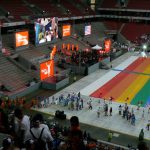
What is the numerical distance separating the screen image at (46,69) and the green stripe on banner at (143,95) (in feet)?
38.3

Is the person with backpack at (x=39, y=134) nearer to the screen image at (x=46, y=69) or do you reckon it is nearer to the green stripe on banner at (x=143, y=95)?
the green stripe on banner at (x=143, y=95)

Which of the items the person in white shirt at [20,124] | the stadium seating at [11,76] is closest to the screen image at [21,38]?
the stadium seating at [11,76]

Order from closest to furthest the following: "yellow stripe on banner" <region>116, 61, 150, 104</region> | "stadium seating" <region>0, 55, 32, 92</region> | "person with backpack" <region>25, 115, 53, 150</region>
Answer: "person with backpack" <region>25, 115, 53, 150</region> → "yellow stripe on banner" <region>116, 61, 150, 104</region> → "stadium seating" <region>0, 55, 32, 92</region>

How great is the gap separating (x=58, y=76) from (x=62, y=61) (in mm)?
7530

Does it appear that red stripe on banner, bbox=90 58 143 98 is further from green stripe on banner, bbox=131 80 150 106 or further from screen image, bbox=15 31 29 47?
screen image, bbox=15 31 29 47

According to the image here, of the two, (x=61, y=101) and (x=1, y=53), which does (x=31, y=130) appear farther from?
(x=1, y=53)

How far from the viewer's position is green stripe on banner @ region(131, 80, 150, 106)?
35125 mm

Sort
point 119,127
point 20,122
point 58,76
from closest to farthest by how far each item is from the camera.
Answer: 1. point 20,122
2. point 119,127
3. point 58,76

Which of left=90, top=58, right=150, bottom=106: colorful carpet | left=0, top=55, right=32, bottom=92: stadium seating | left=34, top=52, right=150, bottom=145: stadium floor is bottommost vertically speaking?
left=34, top=52, right=150, bottom=145: stadium floor

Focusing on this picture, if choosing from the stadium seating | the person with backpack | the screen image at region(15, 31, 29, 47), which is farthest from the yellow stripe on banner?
the person with backpack

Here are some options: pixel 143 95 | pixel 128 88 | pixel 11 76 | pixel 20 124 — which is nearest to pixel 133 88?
pixel 128 88

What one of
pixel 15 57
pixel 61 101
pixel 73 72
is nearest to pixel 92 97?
pixel 61 101

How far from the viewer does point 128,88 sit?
4025cm

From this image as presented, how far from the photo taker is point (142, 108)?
108 ft
